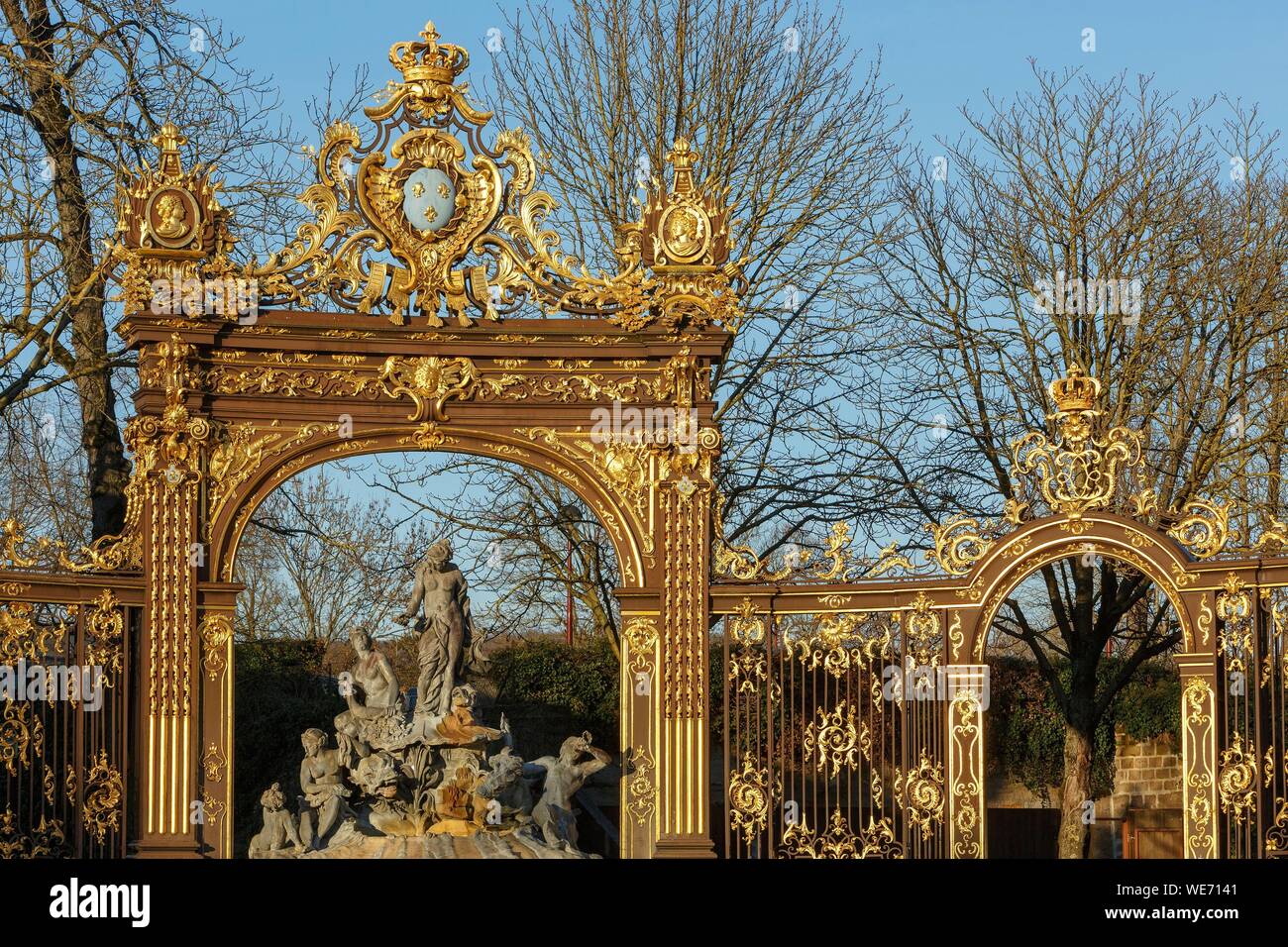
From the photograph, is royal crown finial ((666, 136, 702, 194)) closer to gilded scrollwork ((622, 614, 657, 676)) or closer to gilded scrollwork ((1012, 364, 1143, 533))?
gilded scrollwork ((1012, 364, 1143, 533))

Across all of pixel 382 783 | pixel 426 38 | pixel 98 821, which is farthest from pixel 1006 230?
pixel 98 821

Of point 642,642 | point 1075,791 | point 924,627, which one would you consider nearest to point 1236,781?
point 924,627

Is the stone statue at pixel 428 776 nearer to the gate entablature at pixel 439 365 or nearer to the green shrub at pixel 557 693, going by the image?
the gate entablature at pixel 439 365

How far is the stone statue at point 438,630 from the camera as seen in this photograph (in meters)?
14.8

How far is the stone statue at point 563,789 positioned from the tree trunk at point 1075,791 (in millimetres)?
6196

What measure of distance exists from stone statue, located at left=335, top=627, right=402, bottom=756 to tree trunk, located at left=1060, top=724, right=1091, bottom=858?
7.41 metres

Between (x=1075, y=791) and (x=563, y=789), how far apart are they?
668cm

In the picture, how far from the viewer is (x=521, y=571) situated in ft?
68.1

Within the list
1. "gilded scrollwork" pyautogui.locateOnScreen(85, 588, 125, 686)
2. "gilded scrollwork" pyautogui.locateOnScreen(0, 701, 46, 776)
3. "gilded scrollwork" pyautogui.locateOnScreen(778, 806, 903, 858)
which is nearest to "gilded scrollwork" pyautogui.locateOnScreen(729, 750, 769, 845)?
"gilded scrollwork" pyautogui.locateOnScreen(778, 806, 903, 858)

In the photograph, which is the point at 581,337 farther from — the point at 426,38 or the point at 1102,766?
the point at 1102,766

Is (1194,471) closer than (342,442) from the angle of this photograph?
No

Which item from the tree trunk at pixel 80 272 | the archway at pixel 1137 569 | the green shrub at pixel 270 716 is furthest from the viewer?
the green shrub at pixel 270 716

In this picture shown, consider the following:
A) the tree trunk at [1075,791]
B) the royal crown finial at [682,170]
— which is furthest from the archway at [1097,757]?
the royal crown finial at [682,170]

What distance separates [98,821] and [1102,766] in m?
14.1
